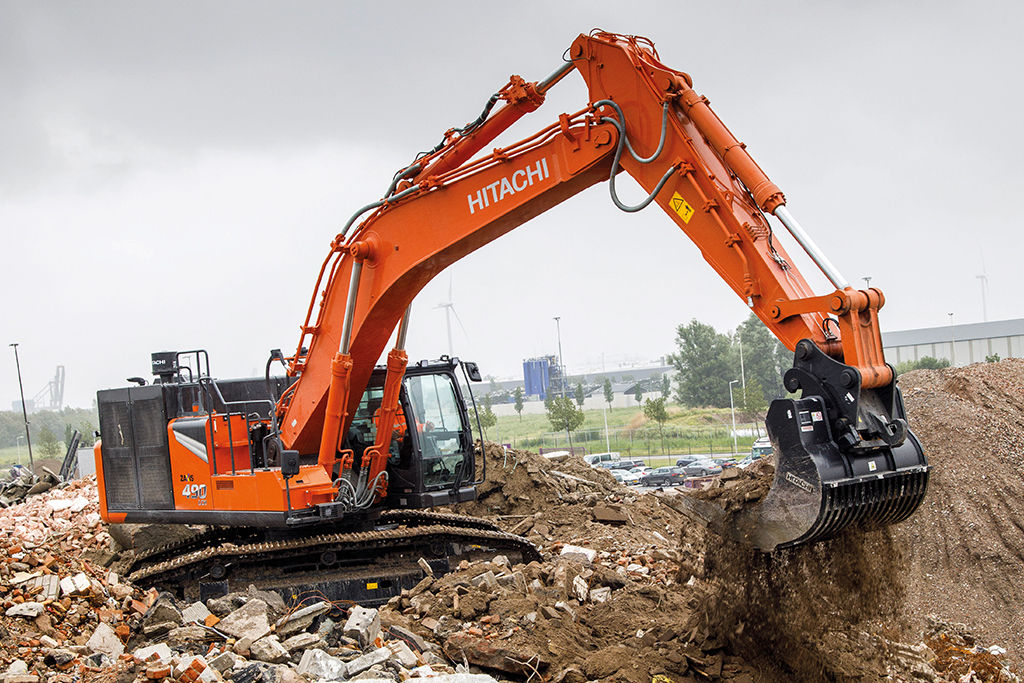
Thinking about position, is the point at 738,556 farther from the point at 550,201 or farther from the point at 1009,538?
the point at 1009,538

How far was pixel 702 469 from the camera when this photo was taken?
27.5 meters

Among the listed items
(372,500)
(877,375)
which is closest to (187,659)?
(372,500)

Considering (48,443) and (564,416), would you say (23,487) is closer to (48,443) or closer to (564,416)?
(564,416)

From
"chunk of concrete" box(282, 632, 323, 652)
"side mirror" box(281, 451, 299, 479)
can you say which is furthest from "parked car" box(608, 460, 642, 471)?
"chunk of concrete" box(282, 632, 323, 652)

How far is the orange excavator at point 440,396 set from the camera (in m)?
5.77

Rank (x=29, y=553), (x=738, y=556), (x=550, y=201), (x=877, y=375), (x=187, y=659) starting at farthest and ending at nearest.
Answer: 1. (x=29, y=553)
2. (x=550, y=201)
3. (x=738, y=556)
4. (x=187, y=659)
5. (x=877, y=375)

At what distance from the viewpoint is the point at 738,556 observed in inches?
258

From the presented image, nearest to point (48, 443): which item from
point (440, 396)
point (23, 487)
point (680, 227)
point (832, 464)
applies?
point (23, 487)

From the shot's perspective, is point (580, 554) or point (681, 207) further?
point (580, 554)

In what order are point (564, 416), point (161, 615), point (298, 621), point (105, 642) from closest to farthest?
point (105, 642) → point (298, 621) → point (161, 615) → point (564, 416)

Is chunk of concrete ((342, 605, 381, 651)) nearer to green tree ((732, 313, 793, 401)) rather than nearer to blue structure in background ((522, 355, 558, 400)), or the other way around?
blue structure in background ((522, 355, 558, 400))

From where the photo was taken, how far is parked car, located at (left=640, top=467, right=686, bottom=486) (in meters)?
26.2

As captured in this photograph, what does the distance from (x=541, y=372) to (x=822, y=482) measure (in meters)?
43.2

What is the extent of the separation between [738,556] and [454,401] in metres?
4.40
